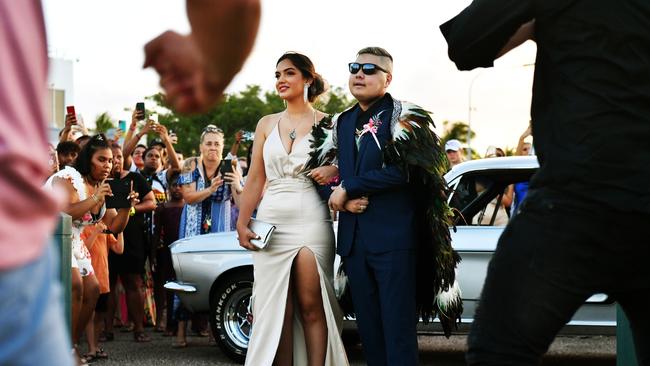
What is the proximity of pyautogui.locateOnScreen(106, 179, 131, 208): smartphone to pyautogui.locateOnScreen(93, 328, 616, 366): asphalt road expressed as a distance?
1385mm

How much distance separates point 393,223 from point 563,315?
373 cm

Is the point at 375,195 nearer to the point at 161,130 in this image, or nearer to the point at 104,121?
the point at 161,130

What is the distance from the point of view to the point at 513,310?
10.8 ft

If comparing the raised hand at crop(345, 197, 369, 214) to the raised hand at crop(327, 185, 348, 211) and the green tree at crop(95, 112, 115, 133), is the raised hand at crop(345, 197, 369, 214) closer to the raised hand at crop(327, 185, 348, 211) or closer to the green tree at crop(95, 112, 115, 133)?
the raised hand at crop(327, 185, 348, 211)

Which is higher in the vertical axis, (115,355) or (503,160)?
(503,160)

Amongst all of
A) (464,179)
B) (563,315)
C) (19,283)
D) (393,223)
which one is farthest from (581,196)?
(464,179)

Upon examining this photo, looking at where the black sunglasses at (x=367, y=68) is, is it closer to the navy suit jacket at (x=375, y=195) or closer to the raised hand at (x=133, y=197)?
the navy suit jacket at (x=375, y=195)

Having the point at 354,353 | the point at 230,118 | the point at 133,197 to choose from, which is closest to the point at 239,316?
the point at 354,353

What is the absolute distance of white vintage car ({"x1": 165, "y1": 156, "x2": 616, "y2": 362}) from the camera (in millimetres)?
9453

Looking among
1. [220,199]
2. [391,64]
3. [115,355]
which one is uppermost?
[391,64]

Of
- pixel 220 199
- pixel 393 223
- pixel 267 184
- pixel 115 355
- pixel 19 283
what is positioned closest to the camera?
pixel 19 283

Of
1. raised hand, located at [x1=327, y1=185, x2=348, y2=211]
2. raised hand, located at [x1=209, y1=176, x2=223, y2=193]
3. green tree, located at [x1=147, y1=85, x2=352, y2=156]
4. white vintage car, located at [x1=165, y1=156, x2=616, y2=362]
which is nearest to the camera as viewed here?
raised hand, located at [x1=327, y1=185, x2=348, y2=211]

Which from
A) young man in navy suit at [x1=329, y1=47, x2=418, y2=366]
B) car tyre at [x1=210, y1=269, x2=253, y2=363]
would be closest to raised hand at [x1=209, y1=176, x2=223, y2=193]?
car tyre at [x1=210, y1=269, x2=253, y2=363]

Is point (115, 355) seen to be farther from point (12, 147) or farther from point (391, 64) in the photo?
point (12, 147)
